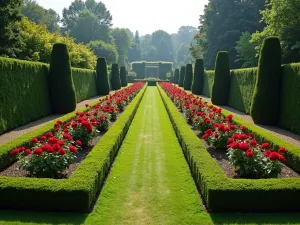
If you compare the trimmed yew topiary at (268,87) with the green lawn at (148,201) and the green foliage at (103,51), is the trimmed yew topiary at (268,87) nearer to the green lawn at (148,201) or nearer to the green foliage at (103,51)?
the green lawn at (148,201)

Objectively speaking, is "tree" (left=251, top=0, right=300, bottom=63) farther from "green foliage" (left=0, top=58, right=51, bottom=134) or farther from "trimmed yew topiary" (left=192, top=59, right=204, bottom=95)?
"green foliage" (left=0, top=58, right=51, bottom=134)

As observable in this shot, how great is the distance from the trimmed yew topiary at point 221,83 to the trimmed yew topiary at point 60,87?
33.0ft

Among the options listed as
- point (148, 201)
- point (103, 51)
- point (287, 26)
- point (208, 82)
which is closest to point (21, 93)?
point (148, 201)

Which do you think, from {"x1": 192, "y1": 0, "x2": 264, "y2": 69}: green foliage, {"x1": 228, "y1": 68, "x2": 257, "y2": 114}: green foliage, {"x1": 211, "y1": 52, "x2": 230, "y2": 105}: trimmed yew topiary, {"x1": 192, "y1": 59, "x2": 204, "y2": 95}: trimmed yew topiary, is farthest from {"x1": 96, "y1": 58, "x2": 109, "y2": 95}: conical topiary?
{"x1": 192, "y1": 0, "x2": 264, "y2": 69}: green foliage

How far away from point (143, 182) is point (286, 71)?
8629mm

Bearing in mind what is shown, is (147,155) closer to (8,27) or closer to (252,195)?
(252,195)

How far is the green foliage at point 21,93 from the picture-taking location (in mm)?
10797

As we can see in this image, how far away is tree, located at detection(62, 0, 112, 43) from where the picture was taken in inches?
3208

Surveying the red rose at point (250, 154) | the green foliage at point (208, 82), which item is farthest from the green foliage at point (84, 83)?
the red rose at point (250, 154)

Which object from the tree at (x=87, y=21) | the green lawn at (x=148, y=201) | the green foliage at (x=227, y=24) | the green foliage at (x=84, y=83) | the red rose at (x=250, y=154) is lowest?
the green lawn at (x=148, y=201)

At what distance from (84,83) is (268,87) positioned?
1571 cm

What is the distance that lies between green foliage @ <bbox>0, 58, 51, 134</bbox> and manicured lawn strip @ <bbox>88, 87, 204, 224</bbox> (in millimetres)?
4552

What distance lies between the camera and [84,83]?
2427 cm

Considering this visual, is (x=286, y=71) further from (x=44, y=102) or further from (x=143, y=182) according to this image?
(x=44, y=102)
